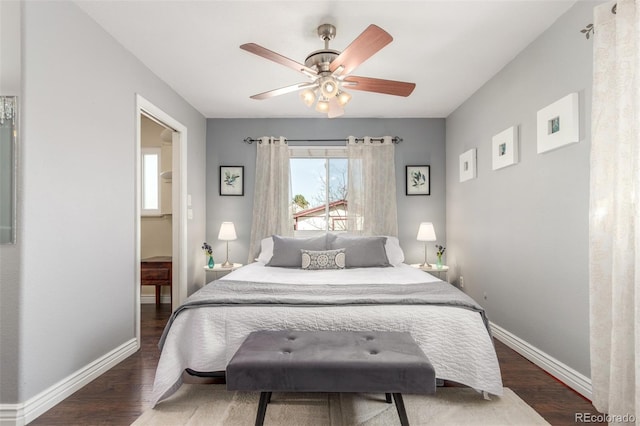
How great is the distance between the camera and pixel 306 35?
8.43 ft

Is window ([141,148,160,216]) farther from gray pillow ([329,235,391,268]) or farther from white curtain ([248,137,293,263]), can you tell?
gray pillow ([329,235,391,268])

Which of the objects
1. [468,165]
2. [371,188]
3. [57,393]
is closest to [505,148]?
[468,165]

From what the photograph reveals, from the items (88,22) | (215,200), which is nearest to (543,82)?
(88,22)

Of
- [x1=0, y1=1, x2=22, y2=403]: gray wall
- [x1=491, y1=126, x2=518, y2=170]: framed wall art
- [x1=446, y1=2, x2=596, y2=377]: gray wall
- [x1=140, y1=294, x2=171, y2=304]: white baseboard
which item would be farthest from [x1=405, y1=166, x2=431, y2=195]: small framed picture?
[x1=0, y1=1, x2=22, y2=403]: gray wall

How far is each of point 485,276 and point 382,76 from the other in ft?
7.41

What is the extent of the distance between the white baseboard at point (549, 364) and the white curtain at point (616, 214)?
0.86 ft

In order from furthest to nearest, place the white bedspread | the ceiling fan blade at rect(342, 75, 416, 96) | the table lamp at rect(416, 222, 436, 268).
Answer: the table lamp at rect(416, 222, 436, 268), the ceiling fan blade at rect(342, 75, 416, 96), the white bedspread

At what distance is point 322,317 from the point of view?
83.4 inches

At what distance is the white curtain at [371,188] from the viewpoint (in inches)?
175

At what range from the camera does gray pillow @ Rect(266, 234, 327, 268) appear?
11.8 feet

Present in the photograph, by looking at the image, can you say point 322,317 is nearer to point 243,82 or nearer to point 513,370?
point 513,370

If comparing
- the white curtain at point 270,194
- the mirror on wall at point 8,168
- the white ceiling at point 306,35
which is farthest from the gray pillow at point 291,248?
the mirror on wall at point 8,168

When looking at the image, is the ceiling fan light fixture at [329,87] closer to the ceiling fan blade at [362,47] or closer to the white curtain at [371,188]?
the ceiling fan blade at [362,47]

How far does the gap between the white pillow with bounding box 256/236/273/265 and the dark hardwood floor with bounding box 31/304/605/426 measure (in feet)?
4.74
